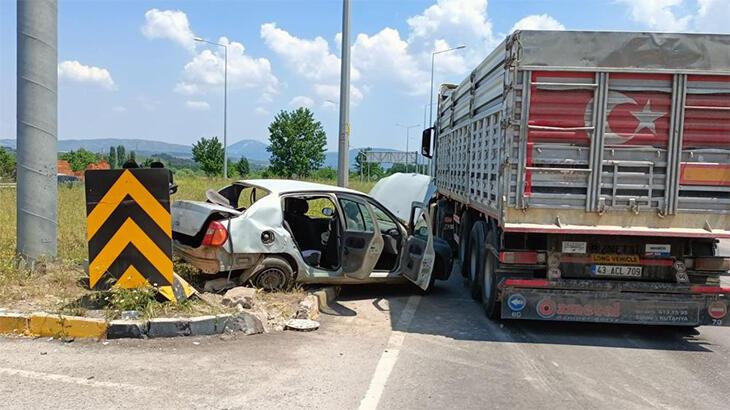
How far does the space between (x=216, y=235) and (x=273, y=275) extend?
0.90 m

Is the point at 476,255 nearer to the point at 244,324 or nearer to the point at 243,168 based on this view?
the point at 244,324

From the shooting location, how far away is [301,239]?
8.34 m

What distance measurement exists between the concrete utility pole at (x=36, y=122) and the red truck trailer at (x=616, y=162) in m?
5.15

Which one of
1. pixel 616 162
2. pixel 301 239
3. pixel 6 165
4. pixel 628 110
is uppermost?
pixel 628 110

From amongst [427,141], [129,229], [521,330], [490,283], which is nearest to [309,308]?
[129,229]

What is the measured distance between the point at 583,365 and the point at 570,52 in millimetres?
3024

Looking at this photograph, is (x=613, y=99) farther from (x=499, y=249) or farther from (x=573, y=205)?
(x=499, y=249)

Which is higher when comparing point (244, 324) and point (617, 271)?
point (617, 271)

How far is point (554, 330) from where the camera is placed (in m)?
6.69

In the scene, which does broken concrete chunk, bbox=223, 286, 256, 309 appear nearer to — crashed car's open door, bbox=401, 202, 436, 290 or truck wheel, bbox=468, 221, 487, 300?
crashed car's open door, bbox=401, 202, 436, 290

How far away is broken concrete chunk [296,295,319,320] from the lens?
6.33 metres

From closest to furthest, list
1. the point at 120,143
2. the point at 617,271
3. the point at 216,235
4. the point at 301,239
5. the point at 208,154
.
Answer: the point at 617,271
the point at 216,235
the point at 301,239
the point at 208,154
the point at 120,143

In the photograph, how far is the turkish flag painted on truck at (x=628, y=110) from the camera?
19.4 feet

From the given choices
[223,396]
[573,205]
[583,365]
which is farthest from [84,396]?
[573,205]
